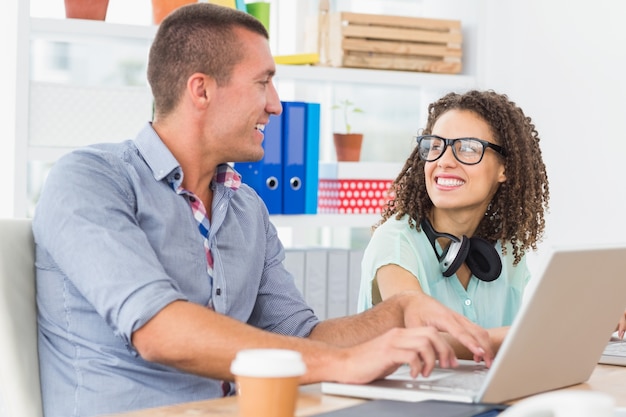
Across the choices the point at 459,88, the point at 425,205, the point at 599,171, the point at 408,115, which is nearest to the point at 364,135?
the point at 408,115

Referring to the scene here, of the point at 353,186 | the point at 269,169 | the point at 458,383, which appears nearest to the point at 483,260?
the point at 458,383

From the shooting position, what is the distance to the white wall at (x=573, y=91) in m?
3.33

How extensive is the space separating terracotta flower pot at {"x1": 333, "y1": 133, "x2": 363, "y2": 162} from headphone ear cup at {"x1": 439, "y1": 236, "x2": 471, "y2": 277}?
150 cm

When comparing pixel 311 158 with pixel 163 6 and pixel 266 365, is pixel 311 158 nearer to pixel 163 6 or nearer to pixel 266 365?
pixel 163 6

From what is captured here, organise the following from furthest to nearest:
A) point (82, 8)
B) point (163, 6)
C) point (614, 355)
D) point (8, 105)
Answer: point (163, 6) < point (82, 8) < point (8, 105) < point (614, 355)

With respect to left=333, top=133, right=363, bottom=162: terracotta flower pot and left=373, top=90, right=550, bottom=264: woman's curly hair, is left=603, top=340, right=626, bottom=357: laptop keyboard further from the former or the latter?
left=333, top=133, right=363, bottom=162: terracotta flower pot

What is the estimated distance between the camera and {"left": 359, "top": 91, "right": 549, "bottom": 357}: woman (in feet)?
7.21

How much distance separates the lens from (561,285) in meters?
1.26

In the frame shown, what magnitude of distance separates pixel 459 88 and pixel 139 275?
250 centimetres

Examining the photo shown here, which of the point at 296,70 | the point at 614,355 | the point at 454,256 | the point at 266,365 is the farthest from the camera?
the point at 296,70

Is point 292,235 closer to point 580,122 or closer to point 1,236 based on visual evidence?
point 580,122

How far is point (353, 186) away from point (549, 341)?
2.30m

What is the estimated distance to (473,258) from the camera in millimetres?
2203

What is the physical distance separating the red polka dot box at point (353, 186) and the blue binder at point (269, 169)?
330 mm
